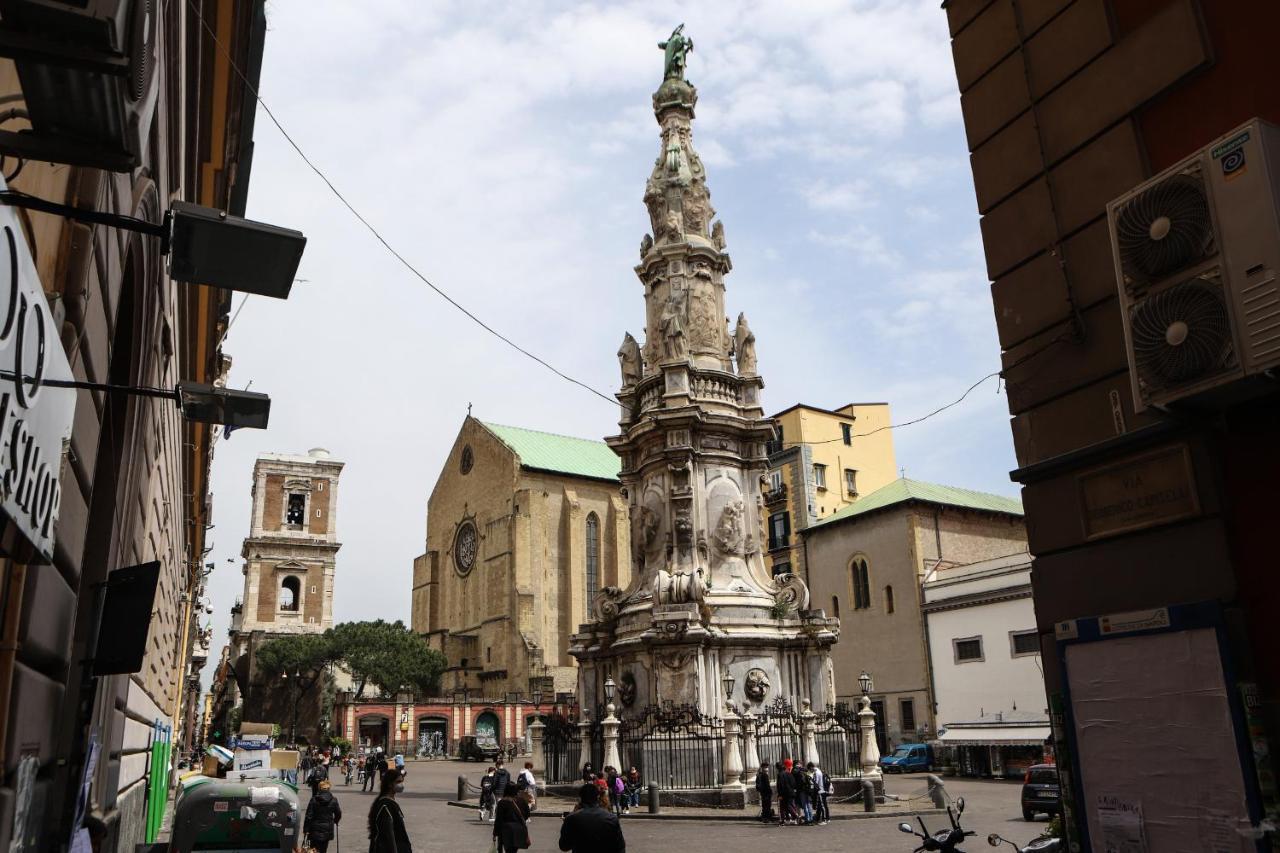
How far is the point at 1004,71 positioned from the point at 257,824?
381 inches

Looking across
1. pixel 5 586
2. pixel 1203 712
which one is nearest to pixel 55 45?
pixel 5 586

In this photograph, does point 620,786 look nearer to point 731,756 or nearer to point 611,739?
point 611,739

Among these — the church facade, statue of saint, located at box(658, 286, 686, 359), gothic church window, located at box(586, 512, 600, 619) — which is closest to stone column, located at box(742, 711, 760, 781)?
statue of saint, located at box(658, 286, 686, 359)

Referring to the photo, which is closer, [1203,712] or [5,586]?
[5,586]

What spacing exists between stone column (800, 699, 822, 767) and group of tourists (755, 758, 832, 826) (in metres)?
2.38

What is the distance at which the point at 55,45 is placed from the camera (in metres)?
2.85

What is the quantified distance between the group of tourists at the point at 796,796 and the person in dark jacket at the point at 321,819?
29.4 feet

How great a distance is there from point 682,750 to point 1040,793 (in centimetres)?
730

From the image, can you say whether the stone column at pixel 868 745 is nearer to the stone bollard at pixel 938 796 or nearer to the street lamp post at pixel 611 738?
the stone bollard at pixel 938 796

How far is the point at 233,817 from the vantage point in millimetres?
9039

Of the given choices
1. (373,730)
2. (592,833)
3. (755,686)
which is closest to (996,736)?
(755,686)

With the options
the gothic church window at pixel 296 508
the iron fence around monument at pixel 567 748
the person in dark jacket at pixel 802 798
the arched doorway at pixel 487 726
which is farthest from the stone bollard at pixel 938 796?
the gothic church window at pixel 296 508

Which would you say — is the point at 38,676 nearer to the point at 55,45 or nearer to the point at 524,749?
the point at 55,45

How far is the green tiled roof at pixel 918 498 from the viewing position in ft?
142
